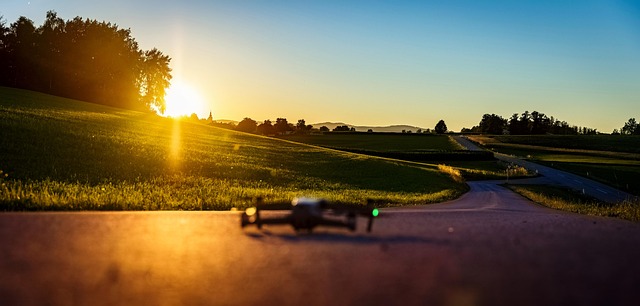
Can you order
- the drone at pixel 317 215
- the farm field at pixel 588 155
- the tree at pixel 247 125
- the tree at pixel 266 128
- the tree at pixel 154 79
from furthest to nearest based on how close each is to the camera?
the tree at pixel 266 128 < the tree at pixel 247 125 < the tree at pixel 154 79 < the farm field at pixel 588 155 < the drone at pixel 317 215

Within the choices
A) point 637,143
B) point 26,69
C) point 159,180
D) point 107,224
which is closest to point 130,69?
point 26,69

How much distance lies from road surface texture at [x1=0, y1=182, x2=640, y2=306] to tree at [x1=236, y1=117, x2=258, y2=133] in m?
129

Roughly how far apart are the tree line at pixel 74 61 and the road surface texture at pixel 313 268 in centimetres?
10424

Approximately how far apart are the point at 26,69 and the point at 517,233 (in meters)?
109

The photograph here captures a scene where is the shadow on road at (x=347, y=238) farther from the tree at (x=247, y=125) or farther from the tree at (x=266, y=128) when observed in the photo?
the tree at (x=266, y=128)

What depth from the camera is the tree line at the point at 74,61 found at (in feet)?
315

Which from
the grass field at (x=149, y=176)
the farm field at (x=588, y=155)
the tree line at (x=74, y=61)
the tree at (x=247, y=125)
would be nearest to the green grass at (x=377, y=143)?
the tree at (x=247, y=125)

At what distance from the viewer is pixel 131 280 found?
5.03 meters

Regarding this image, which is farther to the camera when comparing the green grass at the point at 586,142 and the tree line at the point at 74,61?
the green grass at the point at 586,142

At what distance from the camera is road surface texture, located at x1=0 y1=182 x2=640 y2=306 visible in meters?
4.70

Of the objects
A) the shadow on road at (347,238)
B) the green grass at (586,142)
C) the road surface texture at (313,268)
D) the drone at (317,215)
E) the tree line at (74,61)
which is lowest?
the road surface texture at (313,268)

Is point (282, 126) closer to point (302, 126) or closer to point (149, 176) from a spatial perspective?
point (302, 126)

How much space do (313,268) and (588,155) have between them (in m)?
140

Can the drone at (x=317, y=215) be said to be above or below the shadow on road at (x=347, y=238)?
above
